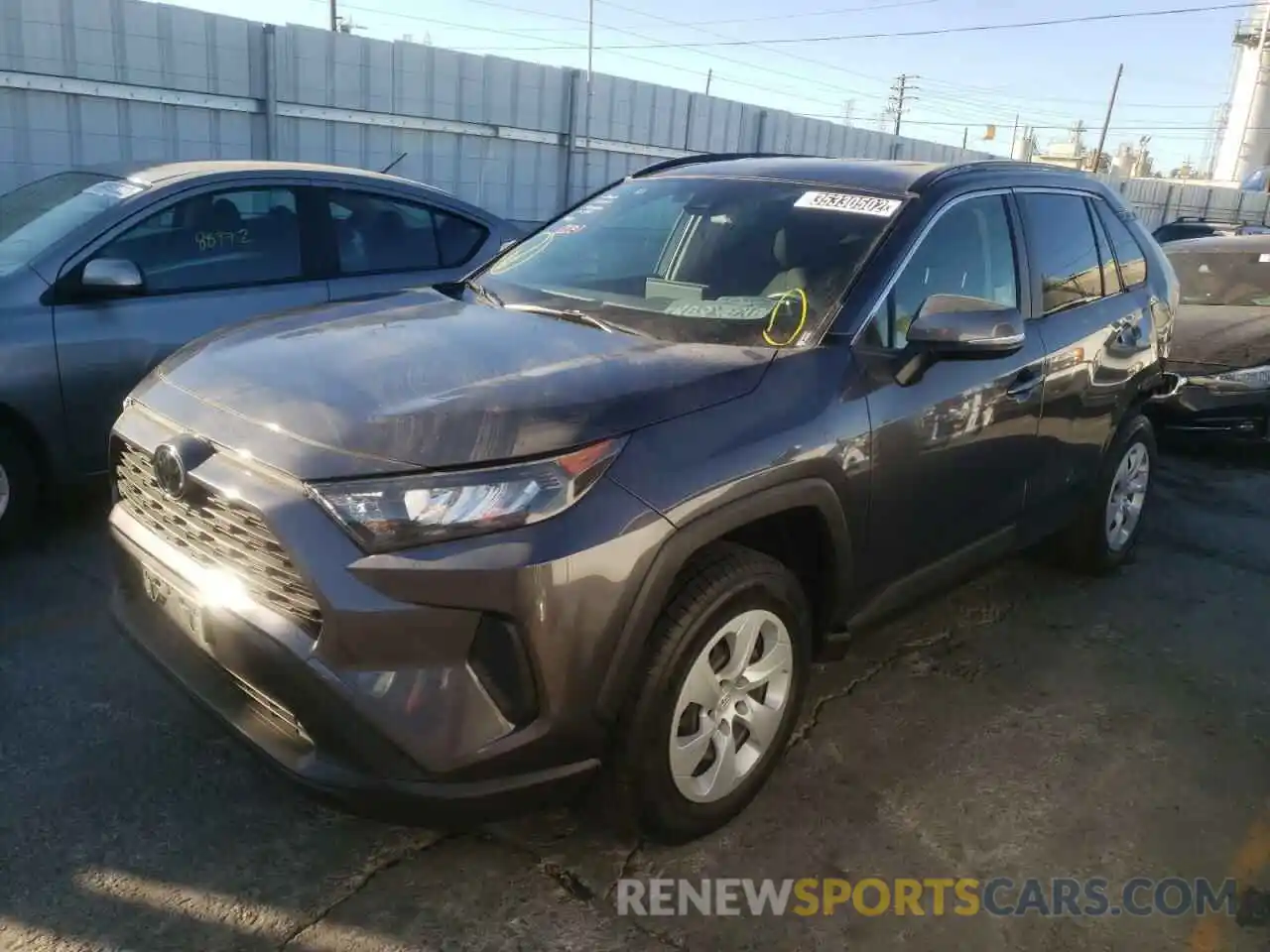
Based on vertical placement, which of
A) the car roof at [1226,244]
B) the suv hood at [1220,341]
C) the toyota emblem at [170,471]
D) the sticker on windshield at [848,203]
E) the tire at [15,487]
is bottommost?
the tire at [15,487]

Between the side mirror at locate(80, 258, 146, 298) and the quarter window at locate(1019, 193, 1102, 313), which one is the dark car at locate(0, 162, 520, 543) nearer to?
the side mirror at locate(80, 258, 146, 298)

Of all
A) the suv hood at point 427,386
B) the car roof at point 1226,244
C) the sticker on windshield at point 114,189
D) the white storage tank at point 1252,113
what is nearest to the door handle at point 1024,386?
the suv hood at point 427,386

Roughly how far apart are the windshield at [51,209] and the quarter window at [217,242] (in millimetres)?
207

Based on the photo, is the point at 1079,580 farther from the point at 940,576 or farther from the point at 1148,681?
the point at 940,576

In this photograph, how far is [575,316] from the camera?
126 inches

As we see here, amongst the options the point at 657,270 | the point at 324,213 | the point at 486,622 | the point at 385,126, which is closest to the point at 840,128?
the point at 385,126

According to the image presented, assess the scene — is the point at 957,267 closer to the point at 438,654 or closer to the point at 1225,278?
the point at 438,654

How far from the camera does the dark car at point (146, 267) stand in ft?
13.8

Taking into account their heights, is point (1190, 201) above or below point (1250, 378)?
above

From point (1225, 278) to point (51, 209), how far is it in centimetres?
831

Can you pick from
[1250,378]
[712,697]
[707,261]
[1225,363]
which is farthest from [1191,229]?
[712,697]

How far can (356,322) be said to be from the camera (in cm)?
309

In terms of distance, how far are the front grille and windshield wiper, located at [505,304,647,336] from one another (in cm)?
119

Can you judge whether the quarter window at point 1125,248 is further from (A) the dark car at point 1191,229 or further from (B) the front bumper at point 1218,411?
(A) the dark car at point 1191,229
